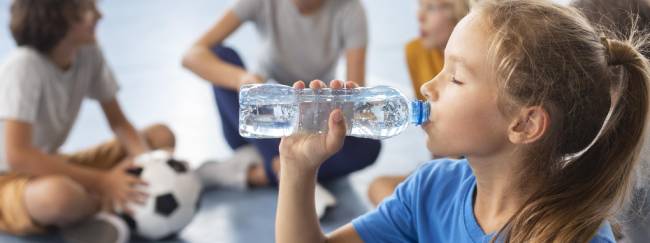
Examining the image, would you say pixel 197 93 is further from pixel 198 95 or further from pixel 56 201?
pixel 56 201

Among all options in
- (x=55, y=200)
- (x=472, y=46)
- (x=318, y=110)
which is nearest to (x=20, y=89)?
(x=55, y=200)

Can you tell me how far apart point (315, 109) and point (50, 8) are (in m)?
1.02

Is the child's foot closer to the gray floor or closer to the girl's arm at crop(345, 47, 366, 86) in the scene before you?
the gray floor

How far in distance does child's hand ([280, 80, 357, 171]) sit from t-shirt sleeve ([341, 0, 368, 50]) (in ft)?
3.59

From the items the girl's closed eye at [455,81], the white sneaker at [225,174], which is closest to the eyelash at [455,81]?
the girl's closed eye at [455,81]

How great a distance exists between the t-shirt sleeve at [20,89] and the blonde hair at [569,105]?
1.18 meters

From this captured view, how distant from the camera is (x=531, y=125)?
88cm

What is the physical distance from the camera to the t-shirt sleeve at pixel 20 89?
67.6 inches

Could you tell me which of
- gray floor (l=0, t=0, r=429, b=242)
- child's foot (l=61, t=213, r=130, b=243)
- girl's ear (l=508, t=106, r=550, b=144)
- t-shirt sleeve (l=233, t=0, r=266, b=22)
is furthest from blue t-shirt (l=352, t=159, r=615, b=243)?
t-shirt sleeve (l=233, t=0, r=266, b=22)

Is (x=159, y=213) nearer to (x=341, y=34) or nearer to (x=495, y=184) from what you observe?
(x=341, y=34)

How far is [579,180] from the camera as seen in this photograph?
Result: 0.92 metres

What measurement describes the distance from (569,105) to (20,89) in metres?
1.29

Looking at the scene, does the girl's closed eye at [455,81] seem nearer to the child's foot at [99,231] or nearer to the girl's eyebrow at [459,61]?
the girl's eyebrow at [459,61]

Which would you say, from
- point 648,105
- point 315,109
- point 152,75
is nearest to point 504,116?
point 648,105
